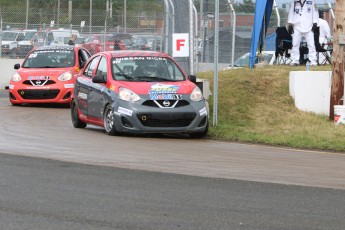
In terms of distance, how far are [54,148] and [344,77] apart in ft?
21.9

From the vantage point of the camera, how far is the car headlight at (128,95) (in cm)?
1641

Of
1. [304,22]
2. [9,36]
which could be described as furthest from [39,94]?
[9,36]

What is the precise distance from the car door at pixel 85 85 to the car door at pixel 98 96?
157mm

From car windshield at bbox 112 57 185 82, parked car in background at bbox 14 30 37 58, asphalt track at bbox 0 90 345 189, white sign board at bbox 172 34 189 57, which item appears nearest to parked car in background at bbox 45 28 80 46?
parked car in background at bbox 14 30 37 58

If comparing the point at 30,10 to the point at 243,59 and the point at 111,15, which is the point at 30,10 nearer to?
the point at 111,15

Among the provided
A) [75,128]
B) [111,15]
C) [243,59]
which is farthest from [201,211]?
[111,15]

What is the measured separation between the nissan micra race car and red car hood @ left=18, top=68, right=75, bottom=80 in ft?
17.1

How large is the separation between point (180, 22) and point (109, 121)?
25.4ft

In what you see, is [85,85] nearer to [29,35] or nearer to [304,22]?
[304,22]

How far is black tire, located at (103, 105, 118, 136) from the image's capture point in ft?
54.8

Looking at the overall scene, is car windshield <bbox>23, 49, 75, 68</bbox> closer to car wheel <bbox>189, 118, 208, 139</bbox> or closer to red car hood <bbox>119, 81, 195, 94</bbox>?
red car hood <bbox>119, 81, 195, 94</bbox>

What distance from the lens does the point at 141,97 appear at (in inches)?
645

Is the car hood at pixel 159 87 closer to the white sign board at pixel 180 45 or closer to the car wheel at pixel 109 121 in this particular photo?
the car wheel at pixel 109 121

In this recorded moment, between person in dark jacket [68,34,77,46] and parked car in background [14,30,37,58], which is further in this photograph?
parked car in background [14,30,37,58]
